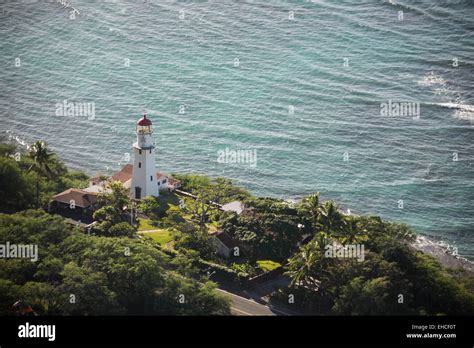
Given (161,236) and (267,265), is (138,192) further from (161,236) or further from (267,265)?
(267,265)

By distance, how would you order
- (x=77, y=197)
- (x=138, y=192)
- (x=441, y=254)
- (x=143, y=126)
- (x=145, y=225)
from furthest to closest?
(x=138, y=192)
(x=441, y=254)
(x=143, y=126)
(x=77, y=197)
(x=145, y=225)

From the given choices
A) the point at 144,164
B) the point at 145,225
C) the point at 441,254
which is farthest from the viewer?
the point at 441,254

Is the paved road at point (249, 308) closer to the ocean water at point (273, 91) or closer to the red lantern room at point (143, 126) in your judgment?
the red lantern room at point (143, 126)

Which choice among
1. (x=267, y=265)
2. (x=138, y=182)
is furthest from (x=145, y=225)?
(x=267, y=265)

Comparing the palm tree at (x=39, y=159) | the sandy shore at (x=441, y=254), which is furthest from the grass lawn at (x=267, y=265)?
the palm tree at (x=39, y=159)

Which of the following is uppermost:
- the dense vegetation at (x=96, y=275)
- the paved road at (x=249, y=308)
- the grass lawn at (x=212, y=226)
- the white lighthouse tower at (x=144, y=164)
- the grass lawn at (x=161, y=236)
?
the white lighthouse tower at (x=144, y=164)

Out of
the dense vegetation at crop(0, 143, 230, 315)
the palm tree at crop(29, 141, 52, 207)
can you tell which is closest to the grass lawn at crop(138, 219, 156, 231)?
the dense vegetation at crop(0, 143, 230, 315)

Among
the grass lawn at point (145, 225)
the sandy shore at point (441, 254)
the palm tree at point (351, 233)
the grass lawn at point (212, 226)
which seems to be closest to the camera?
the palm tree at point (351, 233)

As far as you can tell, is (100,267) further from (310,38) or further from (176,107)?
(310,38)
